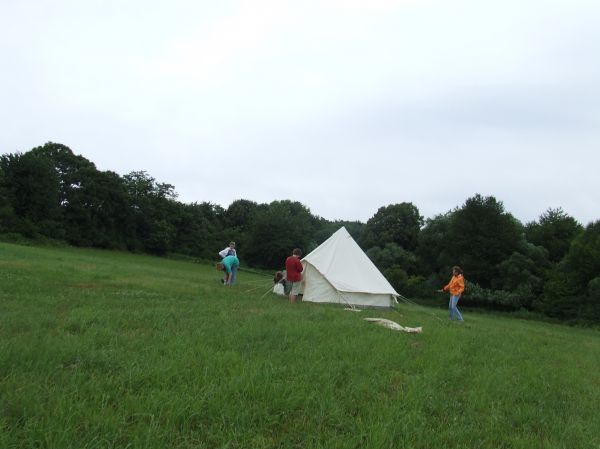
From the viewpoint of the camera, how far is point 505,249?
123 ft

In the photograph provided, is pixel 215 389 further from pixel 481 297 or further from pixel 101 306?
pixel 481 297

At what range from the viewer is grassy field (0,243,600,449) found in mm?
3123

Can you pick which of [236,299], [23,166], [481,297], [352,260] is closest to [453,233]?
[481,297]

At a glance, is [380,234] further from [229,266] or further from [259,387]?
[259,387]

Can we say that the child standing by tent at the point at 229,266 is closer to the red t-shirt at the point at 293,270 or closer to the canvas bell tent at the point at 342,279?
the canvas bell tent at the point at 342,279

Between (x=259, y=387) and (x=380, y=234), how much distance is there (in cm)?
4903

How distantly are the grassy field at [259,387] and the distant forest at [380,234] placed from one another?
92.2ft

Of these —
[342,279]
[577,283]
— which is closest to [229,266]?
[342,279]

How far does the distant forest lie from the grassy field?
2809cm

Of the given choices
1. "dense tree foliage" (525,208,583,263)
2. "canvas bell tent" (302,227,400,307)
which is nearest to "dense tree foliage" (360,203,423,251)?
"dense tree foliage" (525,208,583,263)

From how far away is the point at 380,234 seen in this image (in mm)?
52031

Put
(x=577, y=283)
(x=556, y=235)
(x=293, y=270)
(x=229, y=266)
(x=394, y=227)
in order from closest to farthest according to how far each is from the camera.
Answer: (x=293, y=270), (x=229, y=266), (x=577, y=283), (x=556, y=235), (x=394, y=227)

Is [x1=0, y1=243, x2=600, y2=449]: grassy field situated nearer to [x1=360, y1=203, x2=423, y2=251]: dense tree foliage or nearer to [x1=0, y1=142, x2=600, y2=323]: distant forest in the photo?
[x1=0, y1=142, x2=600, y2=323]: distant forest

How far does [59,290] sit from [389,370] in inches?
272
